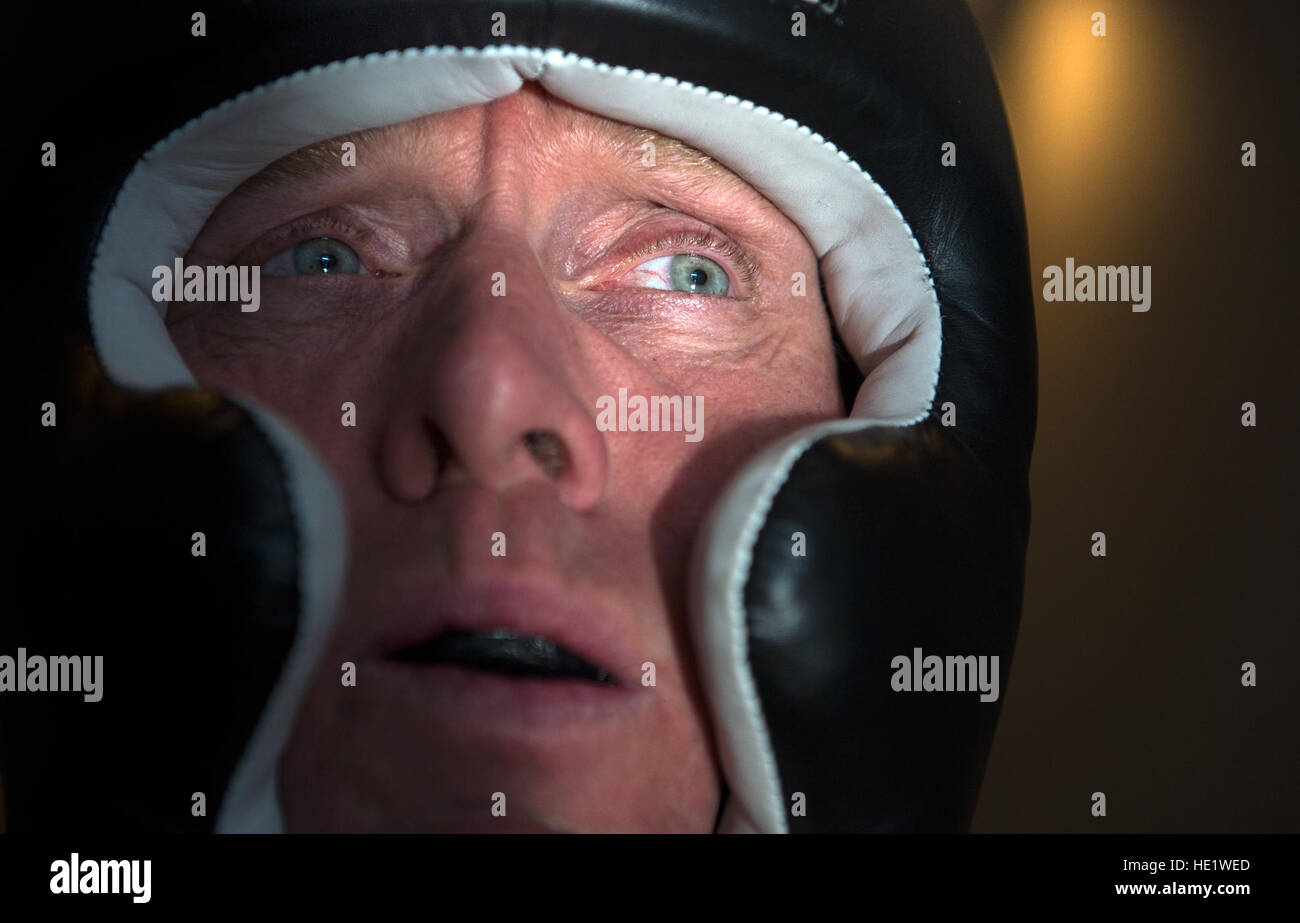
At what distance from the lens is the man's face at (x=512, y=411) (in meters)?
0.61

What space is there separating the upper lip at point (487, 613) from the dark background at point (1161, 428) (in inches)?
26.5

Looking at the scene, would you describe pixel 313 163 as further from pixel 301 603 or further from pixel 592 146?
pixel 301 603

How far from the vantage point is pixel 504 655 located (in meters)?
0.63

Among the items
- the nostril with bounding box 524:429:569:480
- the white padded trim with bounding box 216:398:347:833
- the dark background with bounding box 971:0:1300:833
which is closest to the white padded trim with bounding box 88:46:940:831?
the white padded trim with bounding box 216:398:347:833

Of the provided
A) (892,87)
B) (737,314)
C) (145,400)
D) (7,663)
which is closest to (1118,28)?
(892,87)

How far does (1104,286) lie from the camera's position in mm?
1110

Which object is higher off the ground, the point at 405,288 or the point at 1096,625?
the point at 405,288

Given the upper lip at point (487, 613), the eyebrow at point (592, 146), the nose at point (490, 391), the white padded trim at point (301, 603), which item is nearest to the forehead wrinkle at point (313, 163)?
the eyebrow at point (592, 146)

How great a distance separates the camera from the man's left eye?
81cm

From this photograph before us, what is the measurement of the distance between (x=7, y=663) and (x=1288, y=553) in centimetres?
106

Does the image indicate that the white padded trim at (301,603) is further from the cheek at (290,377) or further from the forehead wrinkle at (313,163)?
the forehead wrinkle at (313,163)

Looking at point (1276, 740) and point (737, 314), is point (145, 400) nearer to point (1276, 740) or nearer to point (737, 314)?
point (737, 314)

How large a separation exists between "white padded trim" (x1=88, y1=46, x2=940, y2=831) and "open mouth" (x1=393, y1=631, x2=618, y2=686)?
0.22 ft

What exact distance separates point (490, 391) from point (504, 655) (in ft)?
0.52
